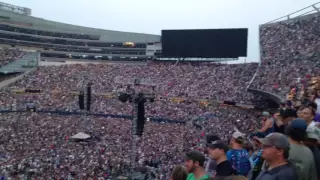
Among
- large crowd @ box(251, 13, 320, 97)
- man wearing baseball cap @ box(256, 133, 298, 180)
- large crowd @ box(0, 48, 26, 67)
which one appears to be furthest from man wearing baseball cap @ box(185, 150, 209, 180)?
large crowd @ box(0, 48, 26, 67)

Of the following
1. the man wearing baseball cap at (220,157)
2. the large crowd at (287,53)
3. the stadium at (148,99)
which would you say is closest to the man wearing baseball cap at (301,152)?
the stadium at (148,99)

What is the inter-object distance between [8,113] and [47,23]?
27395mm

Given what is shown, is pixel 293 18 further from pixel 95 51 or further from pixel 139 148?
pixel 95 51

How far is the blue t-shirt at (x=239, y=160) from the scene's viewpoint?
426 cm

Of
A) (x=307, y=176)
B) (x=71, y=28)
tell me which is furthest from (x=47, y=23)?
(x=307, y=176)

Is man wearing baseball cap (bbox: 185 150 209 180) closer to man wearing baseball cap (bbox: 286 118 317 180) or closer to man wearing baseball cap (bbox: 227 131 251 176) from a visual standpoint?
man wearing baseball cap (bbox: 227 131 251 176)

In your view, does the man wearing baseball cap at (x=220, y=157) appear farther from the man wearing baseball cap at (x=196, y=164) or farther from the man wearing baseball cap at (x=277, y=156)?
the man wearing baseball cap at (x=277, y=156)

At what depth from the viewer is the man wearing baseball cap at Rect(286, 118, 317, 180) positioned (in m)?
3.40

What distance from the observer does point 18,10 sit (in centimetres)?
5791

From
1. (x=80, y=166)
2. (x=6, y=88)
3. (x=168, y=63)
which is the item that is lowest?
(x=80, y=166)

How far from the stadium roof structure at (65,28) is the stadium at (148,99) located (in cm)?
15

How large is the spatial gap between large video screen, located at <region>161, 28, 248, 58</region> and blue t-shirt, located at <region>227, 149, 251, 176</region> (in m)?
35.4

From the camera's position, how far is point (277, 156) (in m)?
3.01

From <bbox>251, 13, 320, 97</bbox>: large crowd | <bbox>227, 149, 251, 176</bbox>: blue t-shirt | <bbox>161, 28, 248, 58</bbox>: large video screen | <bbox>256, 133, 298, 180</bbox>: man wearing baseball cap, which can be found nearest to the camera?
<bbox>256, 133, 298, 180</bbox>: man wearing baseball cap
